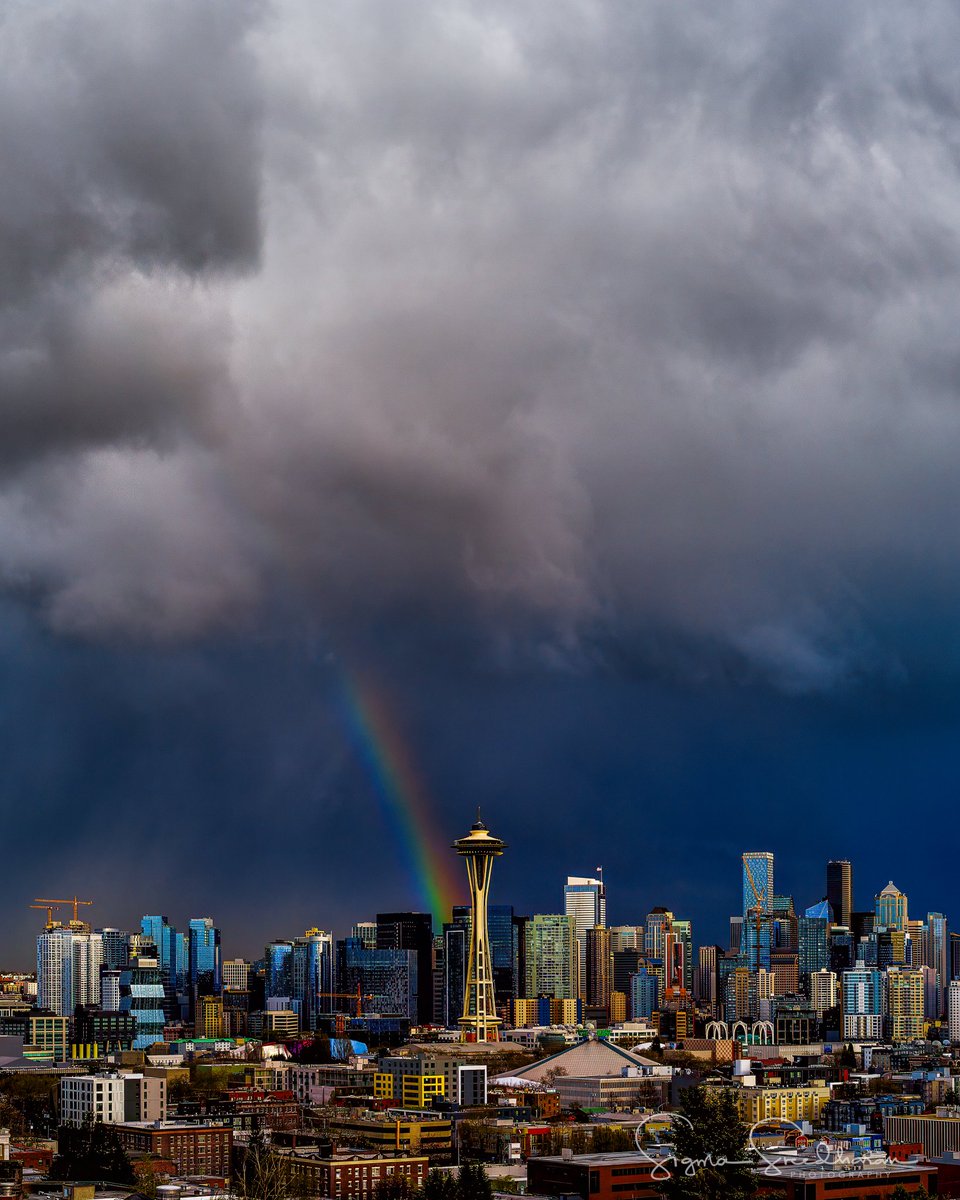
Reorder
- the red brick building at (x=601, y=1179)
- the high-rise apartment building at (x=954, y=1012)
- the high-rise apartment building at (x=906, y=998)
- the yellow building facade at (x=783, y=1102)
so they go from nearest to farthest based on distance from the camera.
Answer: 1. the red brick building at (x=601, y=1179)
2. the yellow building facade at (x=783, y=1102)
3. the high-rise apartment building at (x=954, y=1012)
4. the high-rise apartment building at (x=906, y=998)

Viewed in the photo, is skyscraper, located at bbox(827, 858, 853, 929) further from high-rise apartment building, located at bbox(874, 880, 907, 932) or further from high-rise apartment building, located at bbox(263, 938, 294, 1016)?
high-rise apartment building, located at bbox(263, 938, 294, 1016)

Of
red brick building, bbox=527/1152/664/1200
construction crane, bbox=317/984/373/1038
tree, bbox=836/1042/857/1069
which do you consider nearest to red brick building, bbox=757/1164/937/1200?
red brick building, bbox=527/1152/664/1200

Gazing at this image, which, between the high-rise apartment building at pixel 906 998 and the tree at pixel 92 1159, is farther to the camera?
the high-rise apartment building at pixel 906 998

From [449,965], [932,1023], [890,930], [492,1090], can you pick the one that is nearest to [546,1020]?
[449,965]

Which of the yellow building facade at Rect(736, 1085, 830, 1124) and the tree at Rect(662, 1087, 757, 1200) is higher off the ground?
the tree at Rect(662, 1087, 757, 1200)

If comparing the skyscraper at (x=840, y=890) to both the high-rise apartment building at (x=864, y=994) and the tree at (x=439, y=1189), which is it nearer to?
the high-rise apartment building at (x=864, y=994)

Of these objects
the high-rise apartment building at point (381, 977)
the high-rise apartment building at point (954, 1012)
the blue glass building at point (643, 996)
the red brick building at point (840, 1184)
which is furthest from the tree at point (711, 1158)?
the blue glass building at point (643, 996)
